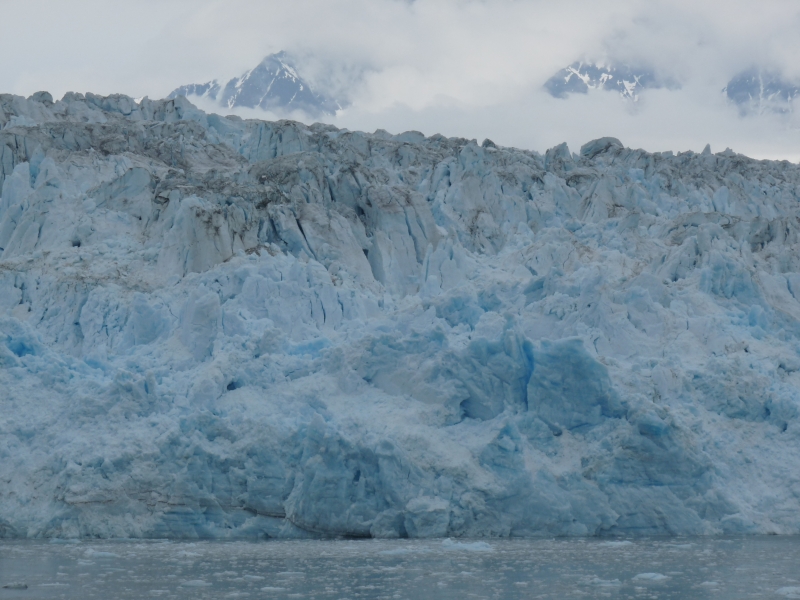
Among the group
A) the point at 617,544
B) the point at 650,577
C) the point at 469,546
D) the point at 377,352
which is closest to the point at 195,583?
the point at 469,546

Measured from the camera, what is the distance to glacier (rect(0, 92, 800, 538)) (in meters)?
13.2

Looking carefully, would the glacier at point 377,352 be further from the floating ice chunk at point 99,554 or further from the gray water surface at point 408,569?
the floating ice chunk at point 99,554

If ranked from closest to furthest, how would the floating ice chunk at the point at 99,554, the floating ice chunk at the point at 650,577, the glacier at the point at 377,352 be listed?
the floating ice chunk at the point at 650,577 < the floating ice chunk at the point at 99,554 < the glacier at the point at 377,352

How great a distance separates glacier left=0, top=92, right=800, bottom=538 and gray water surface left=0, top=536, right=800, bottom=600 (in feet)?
2.54

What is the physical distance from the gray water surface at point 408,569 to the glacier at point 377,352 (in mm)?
775

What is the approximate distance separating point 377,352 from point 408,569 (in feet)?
17.1

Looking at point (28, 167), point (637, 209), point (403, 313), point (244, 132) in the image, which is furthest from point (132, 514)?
point (244, 132)

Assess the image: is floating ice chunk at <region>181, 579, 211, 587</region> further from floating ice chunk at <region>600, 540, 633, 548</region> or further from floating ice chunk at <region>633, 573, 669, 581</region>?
floating ice chunk at <region>600, 540, 633, 548</region>

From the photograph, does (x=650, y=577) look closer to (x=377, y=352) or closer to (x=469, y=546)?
(x=469, y=546)

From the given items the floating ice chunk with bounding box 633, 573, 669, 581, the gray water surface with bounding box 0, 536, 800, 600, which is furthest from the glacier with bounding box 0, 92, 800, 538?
the floating ice chunk with bounding box 633, 573, 669, 581

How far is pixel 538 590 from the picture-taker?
28.4 ft

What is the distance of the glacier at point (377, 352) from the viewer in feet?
43.2

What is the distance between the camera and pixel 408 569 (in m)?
10.0

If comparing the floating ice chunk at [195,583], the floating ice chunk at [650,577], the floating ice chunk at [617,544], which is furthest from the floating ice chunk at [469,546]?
the floating ice chunk at [195,583]
